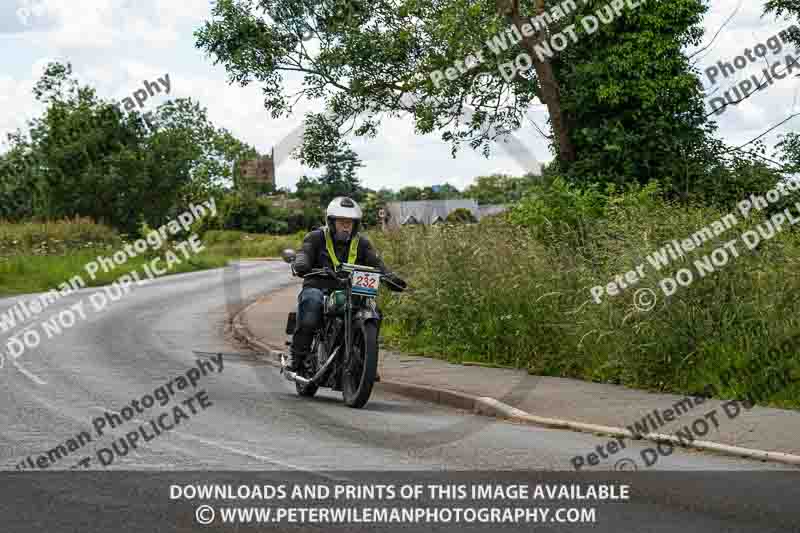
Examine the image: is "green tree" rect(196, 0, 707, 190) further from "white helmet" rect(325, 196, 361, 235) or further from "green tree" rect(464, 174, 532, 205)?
"green tree" rect(464, 174, 532, 205)

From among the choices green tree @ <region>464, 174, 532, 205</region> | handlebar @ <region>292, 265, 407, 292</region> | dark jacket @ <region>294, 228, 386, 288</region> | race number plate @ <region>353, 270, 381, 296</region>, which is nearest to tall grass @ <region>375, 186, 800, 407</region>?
handlebar @ <region>292, 265, 407, 292</region>

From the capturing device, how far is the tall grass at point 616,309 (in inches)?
486

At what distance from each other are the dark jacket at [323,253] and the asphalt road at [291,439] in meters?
1.53

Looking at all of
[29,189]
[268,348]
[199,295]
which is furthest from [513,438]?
[29,189]

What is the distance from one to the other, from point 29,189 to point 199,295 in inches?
1931

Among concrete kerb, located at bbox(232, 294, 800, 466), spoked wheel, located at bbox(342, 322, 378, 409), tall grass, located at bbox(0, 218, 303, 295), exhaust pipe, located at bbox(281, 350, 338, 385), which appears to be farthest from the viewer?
tall grass, located at bbox(0, 218, 303, 295)

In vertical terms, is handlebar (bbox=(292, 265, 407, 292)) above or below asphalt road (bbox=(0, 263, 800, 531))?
above

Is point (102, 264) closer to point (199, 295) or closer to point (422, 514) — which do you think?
point (199, 295)

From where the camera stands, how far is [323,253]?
506 inches

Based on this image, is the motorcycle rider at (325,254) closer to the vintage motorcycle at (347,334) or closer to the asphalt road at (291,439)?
the vintage motorcycle at (347,334)

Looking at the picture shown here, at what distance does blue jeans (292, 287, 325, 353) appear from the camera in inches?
498

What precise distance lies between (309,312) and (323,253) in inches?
27.5

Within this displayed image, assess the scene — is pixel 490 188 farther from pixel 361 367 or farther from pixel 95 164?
pixel 361 367

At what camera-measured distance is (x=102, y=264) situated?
147ft
